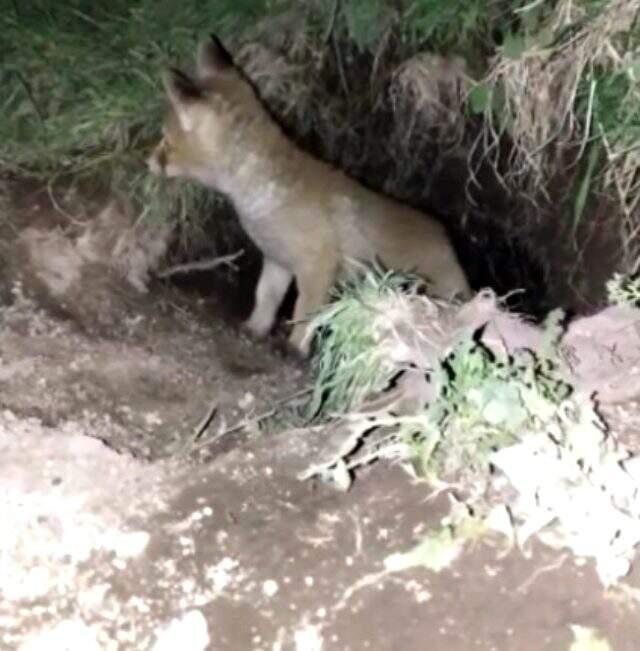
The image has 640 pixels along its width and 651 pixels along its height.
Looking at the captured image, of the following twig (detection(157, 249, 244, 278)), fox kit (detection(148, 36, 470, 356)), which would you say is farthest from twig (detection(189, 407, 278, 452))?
twig (detection(157, 249, 244, 278))

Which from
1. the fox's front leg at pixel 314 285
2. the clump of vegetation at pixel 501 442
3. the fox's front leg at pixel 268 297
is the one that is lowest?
the fox's front leg at pixel 268 297

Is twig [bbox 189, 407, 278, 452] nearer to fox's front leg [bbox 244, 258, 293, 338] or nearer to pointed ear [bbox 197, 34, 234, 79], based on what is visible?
fox's front leg [bbox 244, 258, 293, 338]

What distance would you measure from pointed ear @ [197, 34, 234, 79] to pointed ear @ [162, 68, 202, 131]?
0.39 ft

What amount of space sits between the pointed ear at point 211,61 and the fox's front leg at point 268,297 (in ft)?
2.11

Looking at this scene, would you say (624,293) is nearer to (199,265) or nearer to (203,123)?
(203,123)

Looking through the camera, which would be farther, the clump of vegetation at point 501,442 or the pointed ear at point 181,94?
the pointed ear at point 181,94

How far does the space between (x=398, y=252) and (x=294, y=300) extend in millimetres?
668

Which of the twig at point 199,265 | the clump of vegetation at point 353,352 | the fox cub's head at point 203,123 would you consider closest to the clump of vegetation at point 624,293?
the clump of vegetation at point 353,352

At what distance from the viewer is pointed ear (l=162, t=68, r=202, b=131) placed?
13.3ft

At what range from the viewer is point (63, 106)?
439 cm

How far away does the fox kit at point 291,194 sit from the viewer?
4.15m

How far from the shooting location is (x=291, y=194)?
4219mm

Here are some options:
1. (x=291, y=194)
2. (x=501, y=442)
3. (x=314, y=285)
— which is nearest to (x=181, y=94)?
(x=291, y=194)

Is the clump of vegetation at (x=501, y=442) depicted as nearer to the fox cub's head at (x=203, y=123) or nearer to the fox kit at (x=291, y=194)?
the fox kit at (x=291, y=194)
